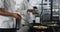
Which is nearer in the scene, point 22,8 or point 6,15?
point 6,15

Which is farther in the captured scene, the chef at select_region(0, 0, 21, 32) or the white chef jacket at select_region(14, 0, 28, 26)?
the white chef jacket at select_region(14, 0, 28, 26)

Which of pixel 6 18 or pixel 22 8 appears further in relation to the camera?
pixel 22 8

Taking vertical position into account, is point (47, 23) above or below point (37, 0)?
below

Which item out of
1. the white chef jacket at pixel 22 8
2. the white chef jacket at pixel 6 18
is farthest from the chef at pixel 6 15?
the white chef jacket at pixel 22 8

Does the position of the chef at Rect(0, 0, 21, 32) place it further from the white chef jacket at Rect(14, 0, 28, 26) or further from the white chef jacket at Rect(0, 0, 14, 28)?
the white chef jacket at Rect(14, 0, 28, 26)

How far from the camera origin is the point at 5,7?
3.18ft

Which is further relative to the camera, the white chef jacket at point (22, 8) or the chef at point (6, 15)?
the white chef jacket at point (22, 8)

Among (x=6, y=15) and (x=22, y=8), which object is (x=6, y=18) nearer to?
(x=6, y=15)

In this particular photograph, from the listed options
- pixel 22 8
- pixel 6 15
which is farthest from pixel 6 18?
pixel 22 8

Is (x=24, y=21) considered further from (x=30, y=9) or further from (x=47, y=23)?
(x=47, y=23)

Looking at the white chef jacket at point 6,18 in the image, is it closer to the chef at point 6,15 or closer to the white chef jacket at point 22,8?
the chef at point 6,15

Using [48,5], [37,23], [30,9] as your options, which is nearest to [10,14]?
[30,9]

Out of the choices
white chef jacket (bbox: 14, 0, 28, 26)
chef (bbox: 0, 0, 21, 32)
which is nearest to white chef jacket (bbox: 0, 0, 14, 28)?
chef (bbox: 0, 0, 21, 32)

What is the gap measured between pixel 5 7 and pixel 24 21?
0.30 m
